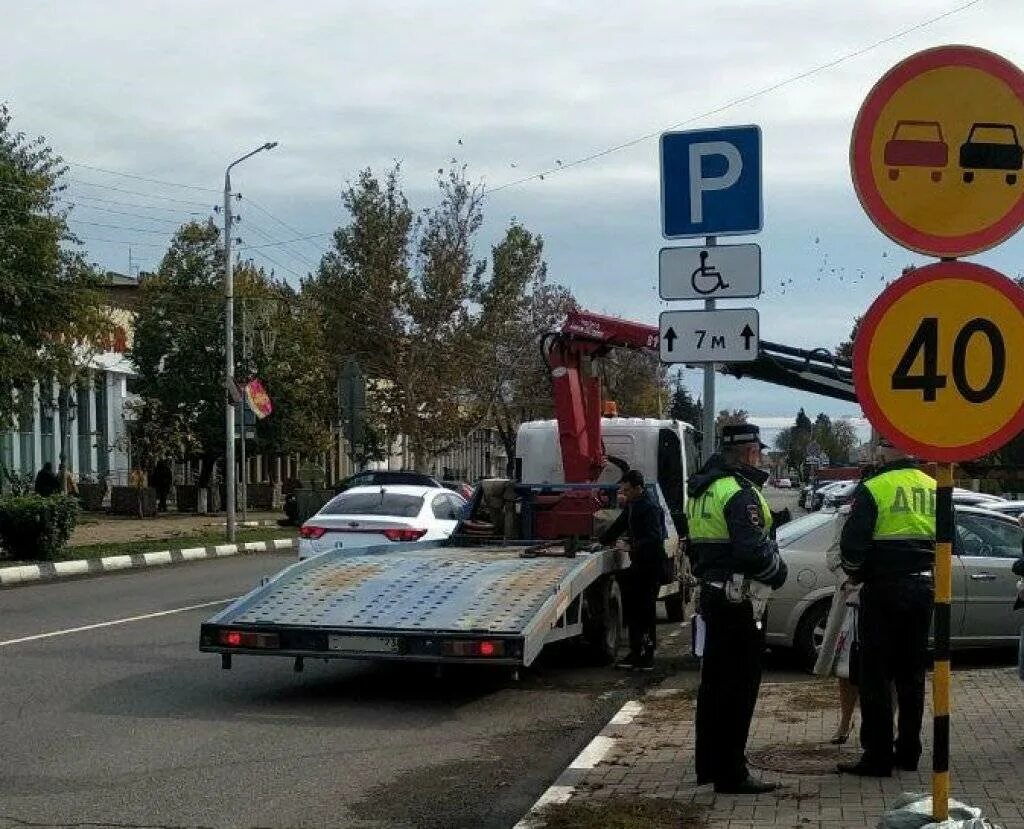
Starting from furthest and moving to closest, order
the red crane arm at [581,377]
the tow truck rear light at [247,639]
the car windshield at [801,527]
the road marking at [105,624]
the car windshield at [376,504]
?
the car windshield at [376,504] → the red crane arm at [581,377] → the road marking at [105,624] → the car windshield at [801,527] → the tow truck rear light at [247,639]

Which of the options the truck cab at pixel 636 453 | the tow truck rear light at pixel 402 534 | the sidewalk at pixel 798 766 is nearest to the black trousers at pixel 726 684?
the sidewalk at pixel 798 766

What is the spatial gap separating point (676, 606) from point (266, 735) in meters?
7.66

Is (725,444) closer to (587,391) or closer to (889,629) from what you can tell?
(889,629)

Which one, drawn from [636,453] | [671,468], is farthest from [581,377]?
[671,468]

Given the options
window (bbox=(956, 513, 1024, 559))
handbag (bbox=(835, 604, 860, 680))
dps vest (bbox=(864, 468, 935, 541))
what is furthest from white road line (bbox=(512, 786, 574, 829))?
window (bbox=(956, 513, 1024, 559))

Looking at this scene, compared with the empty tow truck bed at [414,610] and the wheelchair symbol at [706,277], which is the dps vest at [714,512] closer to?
the wheelchair symbol at [706,277]

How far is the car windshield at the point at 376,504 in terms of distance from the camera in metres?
17.4

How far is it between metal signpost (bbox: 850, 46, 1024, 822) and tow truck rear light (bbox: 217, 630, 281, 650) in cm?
608

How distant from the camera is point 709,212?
918 centimetres

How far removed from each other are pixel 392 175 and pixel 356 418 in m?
18.1

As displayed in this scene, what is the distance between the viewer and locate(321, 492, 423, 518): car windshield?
57.0 ft

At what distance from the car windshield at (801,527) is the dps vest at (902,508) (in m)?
4.99

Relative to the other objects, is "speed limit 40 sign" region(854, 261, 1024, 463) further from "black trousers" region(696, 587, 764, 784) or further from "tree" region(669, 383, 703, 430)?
"tree" region(669, 383, 703, 430)

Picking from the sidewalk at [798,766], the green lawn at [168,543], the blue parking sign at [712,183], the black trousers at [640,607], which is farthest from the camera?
the green lawn at [168,543]
